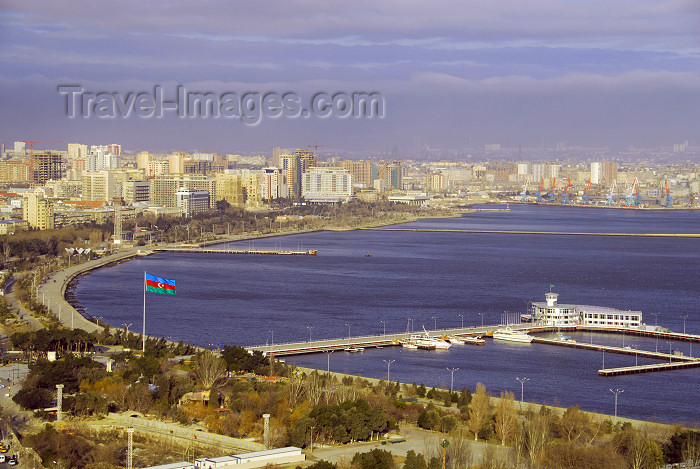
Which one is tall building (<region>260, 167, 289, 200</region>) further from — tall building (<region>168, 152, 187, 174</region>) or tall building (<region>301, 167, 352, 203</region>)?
tall building (<region>168, 152, 187, 174</region>)

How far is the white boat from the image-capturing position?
11836mm

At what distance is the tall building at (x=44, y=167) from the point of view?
39.3 m

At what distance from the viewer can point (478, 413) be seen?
747 centimetres

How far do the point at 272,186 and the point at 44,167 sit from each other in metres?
8.23

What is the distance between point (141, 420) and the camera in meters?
7.81

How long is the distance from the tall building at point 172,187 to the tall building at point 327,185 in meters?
5.88

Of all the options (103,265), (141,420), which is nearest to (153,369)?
(141,420)

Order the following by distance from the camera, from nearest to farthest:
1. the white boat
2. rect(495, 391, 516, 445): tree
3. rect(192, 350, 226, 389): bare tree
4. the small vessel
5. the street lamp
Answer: rect(495, 391, 516, 445): tree → rect(192, 350, 226, 389): bare tree → the street lamp → the small vessel → the white boat

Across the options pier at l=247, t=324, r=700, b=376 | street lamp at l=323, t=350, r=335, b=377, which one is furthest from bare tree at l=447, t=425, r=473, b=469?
pier at l=247, t=324, r=700, b=376

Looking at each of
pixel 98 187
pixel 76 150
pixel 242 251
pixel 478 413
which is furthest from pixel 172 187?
pixel 478 413

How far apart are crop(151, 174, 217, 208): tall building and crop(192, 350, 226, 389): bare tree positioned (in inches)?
949

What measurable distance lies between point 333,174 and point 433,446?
33.5 m

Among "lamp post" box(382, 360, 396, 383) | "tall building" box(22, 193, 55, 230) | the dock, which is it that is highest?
"tall building" box(22, 193, 55, 230)

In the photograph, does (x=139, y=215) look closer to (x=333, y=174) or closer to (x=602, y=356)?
(x=333, y=174)
